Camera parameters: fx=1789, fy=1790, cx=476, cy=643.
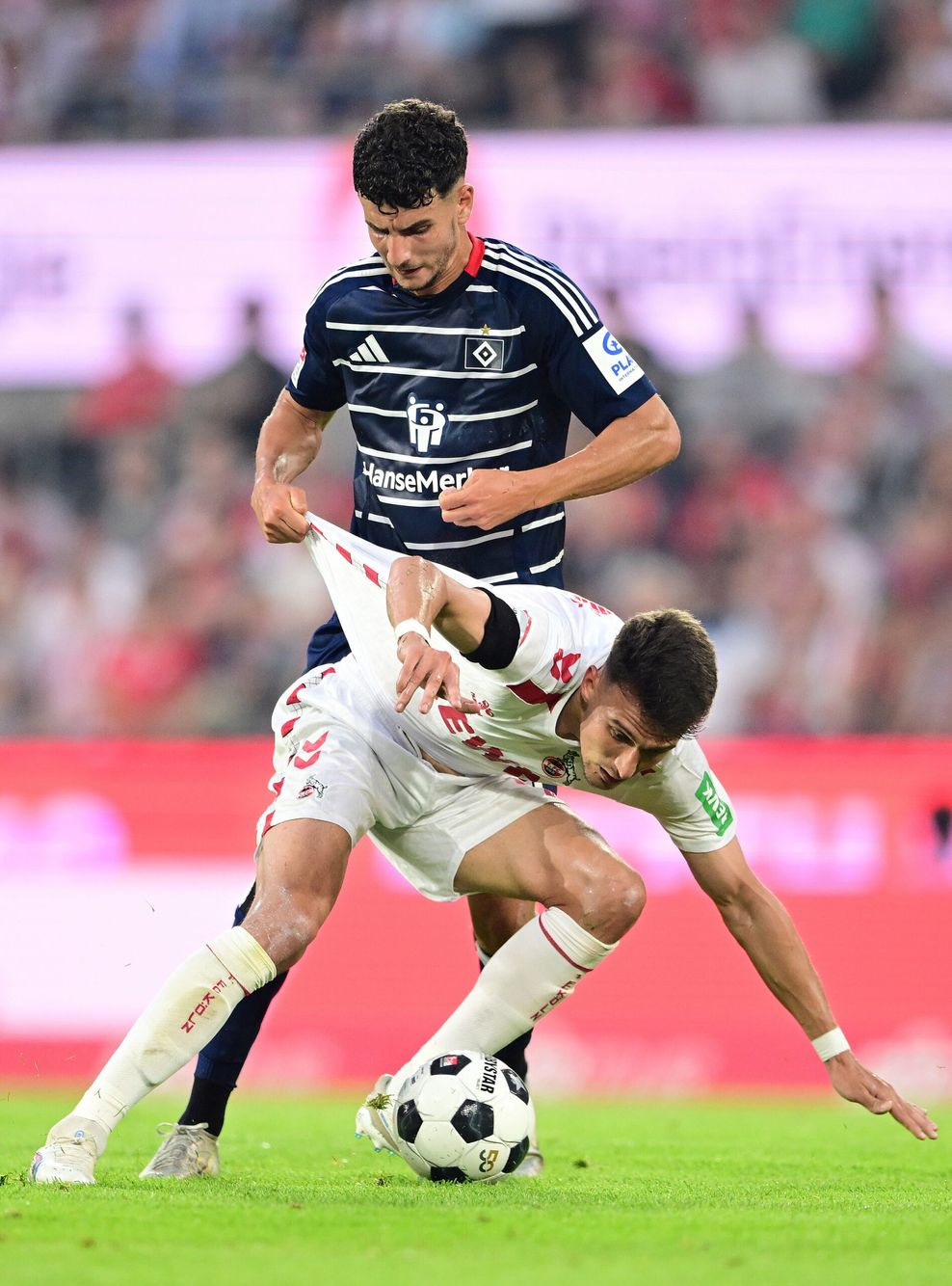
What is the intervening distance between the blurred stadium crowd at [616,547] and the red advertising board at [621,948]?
2.46 m

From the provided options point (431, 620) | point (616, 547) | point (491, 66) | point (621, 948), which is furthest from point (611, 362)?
point (491, 66)

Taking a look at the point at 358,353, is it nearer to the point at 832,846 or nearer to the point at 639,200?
the point at 832,846

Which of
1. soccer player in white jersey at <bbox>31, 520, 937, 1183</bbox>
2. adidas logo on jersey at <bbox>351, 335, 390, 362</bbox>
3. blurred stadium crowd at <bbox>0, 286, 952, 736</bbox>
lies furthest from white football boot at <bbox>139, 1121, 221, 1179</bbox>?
blurred stadium crowd at <bbox>0, 286, 952, 736</bbox>

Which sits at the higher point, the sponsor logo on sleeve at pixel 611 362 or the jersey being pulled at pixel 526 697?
the sponsor logo on sleeve at pixel 611 362

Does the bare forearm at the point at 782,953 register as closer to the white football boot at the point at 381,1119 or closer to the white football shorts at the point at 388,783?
the white football shorts at the point at 388,783

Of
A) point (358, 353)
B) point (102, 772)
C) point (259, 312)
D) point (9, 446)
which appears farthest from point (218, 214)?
point (358, 353)

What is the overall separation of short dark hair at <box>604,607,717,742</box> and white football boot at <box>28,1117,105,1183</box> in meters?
1.59

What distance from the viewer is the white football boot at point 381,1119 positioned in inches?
177

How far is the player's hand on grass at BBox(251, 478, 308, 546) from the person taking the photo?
4707 mm

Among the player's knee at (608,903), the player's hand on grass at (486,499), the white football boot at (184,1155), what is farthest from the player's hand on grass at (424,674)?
the white football boot at (184,1155)

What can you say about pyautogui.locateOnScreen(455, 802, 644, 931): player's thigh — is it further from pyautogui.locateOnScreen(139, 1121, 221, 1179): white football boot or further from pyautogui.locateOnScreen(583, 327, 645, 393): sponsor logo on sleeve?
pyautogui.locateOnScreen(583, 327, 645, 393): sponsor logo on sleeve

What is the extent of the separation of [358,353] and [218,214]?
7138 mm

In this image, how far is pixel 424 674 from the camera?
3.80 m

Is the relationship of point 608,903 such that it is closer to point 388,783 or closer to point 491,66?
point 388,783
